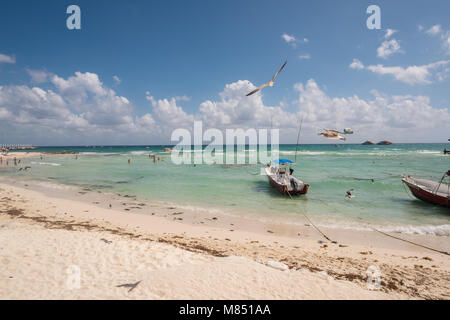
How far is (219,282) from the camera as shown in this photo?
4.91m

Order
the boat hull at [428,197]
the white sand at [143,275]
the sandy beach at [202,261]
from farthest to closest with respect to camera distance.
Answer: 1. the boat hull at [428,197]
2. the sandy beach at [202,261]
3. the white sand at [143,275]

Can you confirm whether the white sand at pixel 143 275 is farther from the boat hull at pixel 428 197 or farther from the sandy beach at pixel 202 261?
the boat hull at pixel 428 197

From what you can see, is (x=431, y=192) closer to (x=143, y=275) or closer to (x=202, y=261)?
(x=202, y=261)

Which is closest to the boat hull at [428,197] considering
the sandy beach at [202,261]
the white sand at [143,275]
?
the sandy beach at [202,261]

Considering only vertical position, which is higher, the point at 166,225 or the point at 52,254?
the point at 52,254

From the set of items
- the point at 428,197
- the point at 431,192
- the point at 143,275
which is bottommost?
the point at 428,197

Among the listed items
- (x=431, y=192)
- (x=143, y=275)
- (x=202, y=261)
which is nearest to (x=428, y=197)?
(x=431, y=192)

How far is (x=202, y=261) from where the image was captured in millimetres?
6070

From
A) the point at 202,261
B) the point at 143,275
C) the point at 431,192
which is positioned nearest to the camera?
the point at 143,275

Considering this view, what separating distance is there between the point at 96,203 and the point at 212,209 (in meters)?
8.09

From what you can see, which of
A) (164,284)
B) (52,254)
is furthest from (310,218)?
(52,254)

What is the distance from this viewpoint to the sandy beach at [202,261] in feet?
15.3

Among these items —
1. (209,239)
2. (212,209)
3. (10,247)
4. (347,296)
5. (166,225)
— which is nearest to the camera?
(347,296)
